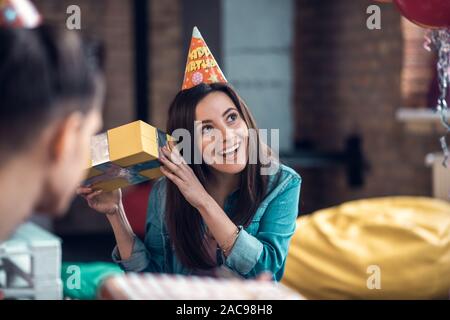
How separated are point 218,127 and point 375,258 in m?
1.53

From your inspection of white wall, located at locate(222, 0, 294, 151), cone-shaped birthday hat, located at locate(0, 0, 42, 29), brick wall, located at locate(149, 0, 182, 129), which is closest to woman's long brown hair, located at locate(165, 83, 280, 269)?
cone-shaped birthday hat, located at locate(0, 0, 42, 29)

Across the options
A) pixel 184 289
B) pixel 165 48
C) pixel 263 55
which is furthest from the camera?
pixel 165 48

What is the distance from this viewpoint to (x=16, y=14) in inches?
54.1

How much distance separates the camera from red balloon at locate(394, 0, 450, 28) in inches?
74.5

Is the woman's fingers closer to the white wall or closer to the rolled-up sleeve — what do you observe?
the rolled-up sleeve

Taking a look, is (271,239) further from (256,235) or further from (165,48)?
(165,48)

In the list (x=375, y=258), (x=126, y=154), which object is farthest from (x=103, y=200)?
(x=375, y=258)

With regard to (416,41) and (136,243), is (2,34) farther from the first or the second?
(416,41)

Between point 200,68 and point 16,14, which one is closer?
point 16,14

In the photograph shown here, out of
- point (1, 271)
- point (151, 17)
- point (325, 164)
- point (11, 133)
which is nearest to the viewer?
point (11, 133)

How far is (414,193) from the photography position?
408cm

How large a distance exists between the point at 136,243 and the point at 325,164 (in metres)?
2.79

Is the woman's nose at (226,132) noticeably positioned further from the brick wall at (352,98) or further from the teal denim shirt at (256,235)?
the brick wall at (352,98)
